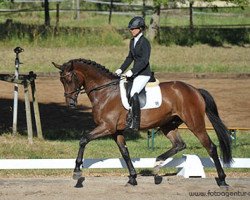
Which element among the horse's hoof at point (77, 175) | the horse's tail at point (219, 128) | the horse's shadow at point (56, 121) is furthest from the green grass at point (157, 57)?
the horse's hoof at point (77, 175)

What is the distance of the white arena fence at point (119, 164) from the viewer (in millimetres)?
11352

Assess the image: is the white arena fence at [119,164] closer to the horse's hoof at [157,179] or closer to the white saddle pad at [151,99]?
the horse's hoof at [157,179]

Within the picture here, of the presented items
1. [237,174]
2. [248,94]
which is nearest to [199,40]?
[248,94]

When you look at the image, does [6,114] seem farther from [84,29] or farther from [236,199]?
[84,29]

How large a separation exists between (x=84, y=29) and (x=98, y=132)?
2609cm

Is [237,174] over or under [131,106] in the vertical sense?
under

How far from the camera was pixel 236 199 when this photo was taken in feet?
33.7

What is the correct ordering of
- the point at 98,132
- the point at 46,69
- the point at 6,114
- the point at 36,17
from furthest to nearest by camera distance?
the point at 36,17
the point at 46,69
the point at 6,114
the point at 98,132

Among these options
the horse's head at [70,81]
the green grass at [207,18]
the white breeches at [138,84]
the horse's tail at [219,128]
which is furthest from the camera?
the green grass at [207,18]

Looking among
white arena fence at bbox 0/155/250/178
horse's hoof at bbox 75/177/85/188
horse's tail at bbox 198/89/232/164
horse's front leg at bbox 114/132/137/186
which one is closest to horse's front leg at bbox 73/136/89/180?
horse's hoof at bbox 75/177/85/188

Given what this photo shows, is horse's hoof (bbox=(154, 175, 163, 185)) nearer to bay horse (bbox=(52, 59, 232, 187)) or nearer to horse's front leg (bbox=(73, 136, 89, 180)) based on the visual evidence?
A: bay horse (bbox=(52, 59, 232, 187))

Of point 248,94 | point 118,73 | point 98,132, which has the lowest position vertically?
point 248,94

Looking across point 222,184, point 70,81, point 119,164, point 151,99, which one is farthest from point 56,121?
point 222,184

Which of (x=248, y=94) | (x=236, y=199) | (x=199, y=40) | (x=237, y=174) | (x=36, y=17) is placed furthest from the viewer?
(x=36, y=17)
